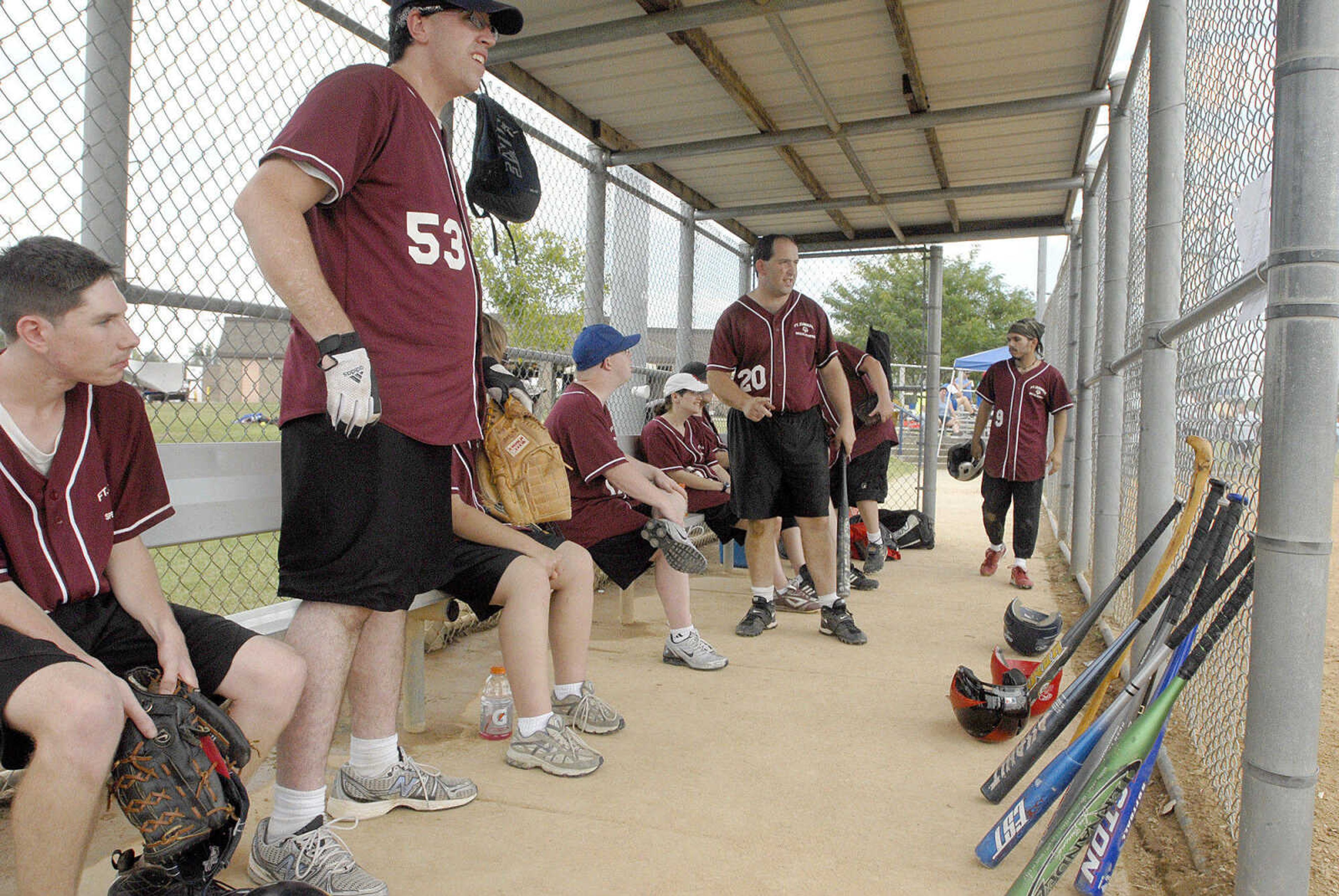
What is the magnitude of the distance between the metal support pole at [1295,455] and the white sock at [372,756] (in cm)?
212

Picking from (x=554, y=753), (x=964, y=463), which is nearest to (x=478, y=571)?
(x=554, y=753)

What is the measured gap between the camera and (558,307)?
27.6ft

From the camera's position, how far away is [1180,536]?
245cm

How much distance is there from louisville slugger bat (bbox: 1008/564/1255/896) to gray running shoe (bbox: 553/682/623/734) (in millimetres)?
1639

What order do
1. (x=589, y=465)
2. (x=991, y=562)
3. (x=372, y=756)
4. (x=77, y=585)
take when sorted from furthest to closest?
(x=991, y=562)
(x=589, y=465)
(x=372, y=756)
(x=77, y=585)

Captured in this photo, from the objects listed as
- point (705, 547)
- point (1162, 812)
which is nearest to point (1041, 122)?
point (705, 547)

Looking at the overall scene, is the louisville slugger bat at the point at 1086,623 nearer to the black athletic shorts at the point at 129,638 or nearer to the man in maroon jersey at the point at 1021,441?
the black athletic shorts at the point at 129,638

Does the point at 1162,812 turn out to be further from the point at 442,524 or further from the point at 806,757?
the point at 442,524

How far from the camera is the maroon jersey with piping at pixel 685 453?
5.50 metres

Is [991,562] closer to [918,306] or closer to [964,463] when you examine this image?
[964,463]

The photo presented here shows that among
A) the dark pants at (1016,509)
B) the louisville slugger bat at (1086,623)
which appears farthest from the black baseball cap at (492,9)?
the dark pants at (1016,509)

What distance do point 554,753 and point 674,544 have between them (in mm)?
1162

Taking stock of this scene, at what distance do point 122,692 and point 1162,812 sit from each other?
2700 millimetres

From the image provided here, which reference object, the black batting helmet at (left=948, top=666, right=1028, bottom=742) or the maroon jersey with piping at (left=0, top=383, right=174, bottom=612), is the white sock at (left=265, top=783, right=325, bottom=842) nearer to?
the maroon jersey with piping at (left=0, top=383, right=174, bottom=612)
